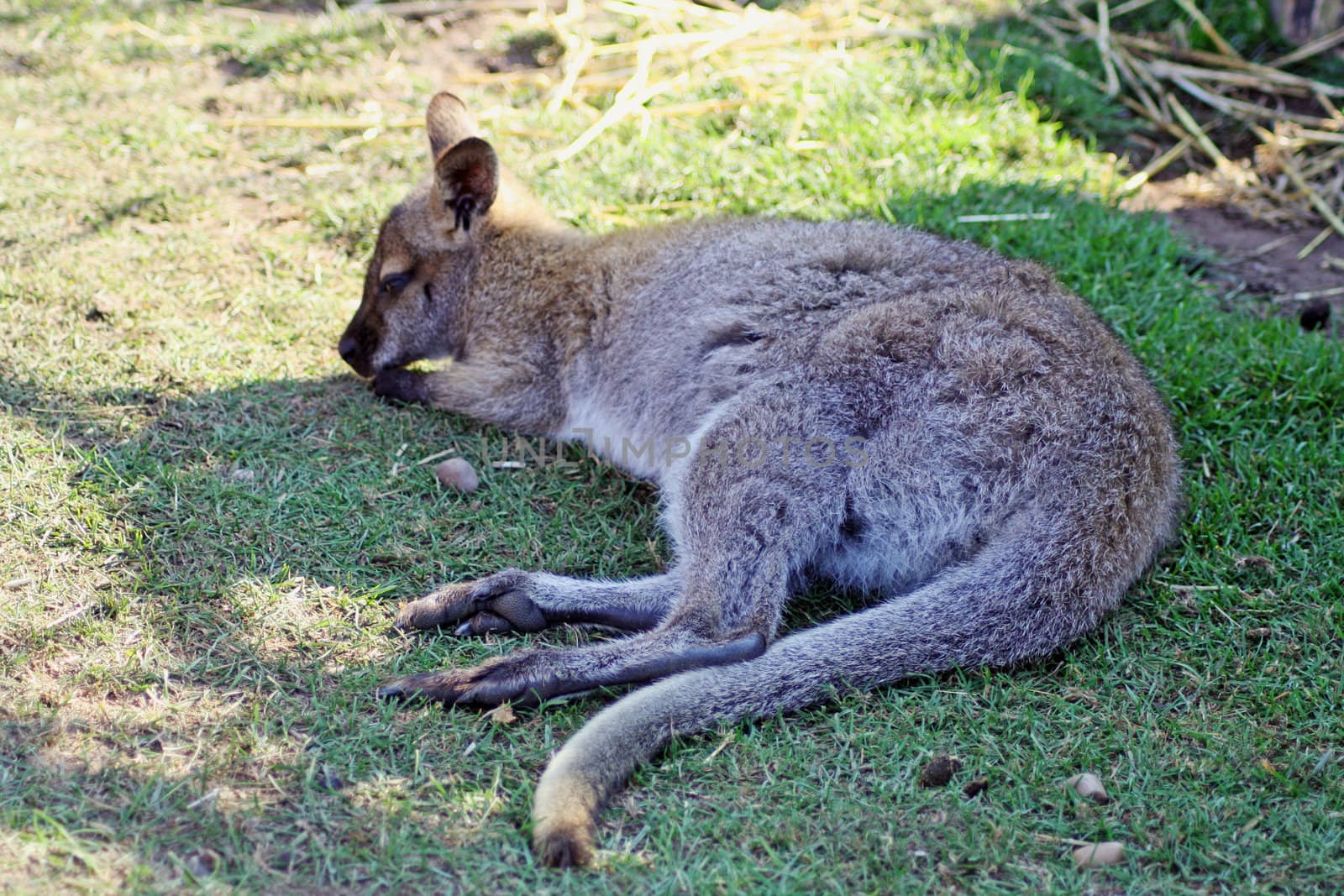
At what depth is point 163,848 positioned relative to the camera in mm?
2576

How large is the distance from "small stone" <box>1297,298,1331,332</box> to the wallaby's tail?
2431 mm

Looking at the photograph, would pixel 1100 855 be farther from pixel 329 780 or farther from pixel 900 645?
pixel 329 780

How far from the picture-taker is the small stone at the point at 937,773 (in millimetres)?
3047

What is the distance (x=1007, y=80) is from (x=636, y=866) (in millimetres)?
5445

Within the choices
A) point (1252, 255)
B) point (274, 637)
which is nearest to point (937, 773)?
point (274, 637)

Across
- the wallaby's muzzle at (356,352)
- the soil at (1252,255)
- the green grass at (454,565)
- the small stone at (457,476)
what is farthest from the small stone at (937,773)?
the soil at (1252,255)

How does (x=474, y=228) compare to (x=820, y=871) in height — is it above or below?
above

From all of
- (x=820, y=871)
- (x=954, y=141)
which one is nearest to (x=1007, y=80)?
(x=954, y=141)

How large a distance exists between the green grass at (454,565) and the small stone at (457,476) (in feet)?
0.22

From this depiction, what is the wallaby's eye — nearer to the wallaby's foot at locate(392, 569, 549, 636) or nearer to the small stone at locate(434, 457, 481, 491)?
the small stone at locate(434, 457, 481, 491)

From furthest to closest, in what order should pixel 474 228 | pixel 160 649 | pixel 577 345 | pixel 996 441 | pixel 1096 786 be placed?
pixel 474 228 < pixel 577 345 < pixel 996 441 < pixel 160 649 < pixel 1096 786

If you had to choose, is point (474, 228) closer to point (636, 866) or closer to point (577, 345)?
point (577, 345)

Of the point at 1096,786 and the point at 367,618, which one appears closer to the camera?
the point at 1096,786

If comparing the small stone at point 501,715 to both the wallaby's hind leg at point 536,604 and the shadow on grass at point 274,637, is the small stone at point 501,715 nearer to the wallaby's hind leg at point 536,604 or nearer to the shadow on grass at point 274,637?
the shadow on grass at point 274,637
